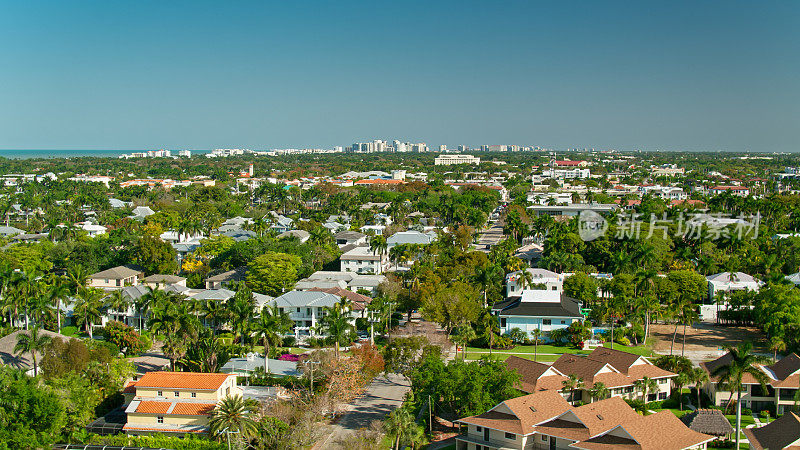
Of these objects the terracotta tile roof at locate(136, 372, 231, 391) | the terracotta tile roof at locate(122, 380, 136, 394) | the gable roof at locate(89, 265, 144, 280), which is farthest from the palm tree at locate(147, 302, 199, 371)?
the gable roof at locate(89, 265, 144, 280)

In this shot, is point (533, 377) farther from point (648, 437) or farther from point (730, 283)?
point (730, 283)

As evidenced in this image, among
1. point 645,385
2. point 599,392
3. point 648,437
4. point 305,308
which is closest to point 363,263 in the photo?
point 305,308

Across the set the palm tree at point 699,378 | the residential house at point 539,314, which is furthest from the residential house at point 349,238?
the palm tree at point 699,378

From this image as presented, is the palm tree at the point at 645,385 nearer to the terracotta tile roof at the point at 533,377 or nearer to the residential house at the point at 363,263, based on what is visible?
the terracotta tile roof at the point at 533,377

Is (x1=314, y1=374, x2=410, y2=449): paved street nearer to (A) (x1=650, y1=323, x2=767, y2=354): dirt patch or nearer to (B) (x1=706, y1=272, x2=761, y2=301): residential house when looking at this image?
(A) (x1=650, y1=323, x2=767, y2=354): dirt patch

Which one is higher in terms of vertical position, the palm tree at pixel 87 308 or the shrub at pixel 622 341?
the palm tree at pixel 87 308

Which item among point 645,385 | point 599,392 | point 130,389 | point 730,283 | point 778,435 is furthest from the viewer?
point 730,283

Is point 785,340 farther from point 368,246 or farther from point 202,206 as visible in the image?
point 202,206
